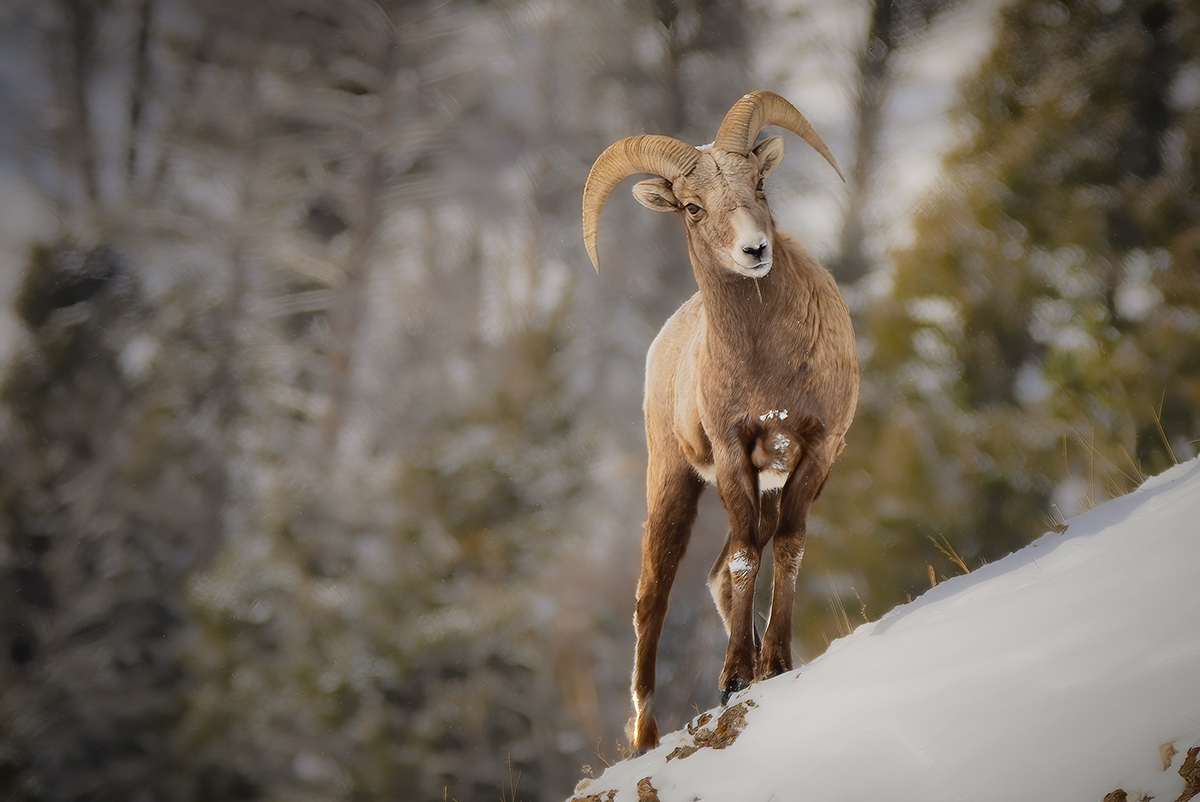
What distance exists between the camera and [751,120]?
319cm

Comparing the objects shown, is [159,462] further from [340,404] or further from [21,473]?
[340,404]

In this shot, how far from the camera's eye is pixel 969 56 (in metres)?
10.1

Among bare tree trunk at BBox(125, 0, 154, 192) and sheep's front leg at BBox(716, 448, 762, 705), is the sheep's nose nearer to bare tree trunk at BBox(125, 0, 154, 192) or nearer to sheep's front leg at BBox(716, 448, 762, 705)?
sheep's front leg at BBox(716, 448, 762, 705)

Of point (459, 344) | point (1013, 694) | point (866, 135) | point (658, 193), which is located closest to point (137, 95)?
point (459, 344)

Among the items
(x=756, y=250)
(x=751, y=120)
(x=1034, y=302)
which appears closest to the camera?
(x=756, y=250)

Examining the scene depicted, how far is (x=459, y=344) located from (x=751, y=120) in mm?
9142

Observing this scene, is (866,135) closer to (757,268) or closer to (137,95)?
(757,268)

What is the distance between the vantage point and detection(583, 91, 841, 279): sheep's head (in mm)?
2848

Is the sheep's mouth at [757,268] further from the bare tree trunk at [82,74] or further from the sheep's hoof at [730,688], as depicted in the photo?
the bare tree trunk at [82,74]

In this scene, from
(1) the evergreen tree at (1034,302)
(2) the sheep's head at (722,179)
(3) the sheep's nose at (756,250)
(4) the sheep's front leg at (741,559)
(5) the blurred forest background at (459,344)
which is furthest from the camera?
(5) the blurred forest background at (459,344)

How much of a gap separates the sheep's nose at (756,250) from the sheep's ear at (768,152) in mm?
625

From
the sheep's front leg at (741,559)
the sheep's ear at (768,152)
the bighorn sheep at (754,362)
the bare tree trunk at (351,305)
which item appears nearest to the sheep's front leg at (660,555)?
the bighorn sheep at (754,362)

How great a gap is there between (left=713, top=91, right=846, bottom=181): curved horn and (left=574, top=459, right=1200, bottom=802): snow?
5.29 ft

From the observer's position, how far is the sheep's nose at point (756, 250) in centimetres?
270
